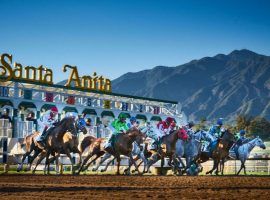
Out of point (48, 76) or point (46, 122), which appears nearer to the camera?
point (46, 122)

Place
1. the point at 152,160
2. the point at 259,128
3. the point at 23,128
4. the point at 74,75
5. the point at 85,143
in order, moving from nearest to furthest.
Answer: the point at 152,160 → the point at 85,143 → the point at 23,128 → the point at 74,75 → the point at 259,128

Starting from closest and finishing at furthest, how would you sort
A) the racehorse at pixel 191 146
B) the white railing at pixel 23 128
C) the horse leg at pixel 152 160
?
the racehorse at pixel 191 146 → the horse leg at pixel 152 160 → the white railing at pixel 23 128

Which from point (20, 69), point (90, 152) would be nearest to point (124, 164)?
point (90, 152)

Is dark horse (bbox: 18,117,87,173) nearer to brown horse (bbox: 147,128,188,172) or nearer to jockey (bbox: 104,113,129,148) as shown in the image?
jockey (bbox: 104,113,129,148)

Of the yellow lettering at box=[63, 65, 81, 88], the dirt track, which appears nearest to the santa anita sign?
the yellow lettering at box=[63, 65, 81, 88]

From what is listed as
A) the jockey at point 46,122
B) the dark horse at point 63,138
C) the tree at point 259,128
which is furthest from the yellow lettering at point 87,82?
the tree at point 259,128

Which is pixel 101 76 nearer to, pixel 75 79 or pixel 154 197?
pixel 75 79

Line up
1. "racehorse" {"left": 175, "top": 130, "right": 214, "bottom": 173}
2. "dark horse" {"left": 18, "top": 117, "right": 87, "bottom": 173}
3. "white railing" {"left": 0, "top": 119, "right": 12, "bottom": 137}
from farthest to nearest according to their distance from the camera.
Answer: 1. "white railing" {"left": 0, "top": 119, "right": 12, "bottom": 137}
2. "racehorse" {"left": 175, "top": 130, "right": 214, "bottom": 173}
3. "dark horse" {"left": 18, "top": 117, "right": 87, "bottom": 173}

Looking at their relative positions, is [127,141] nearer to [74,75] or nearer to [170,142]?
[170,142]

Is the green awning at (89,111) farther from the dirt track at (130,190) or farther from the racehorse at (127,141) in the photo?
the dirt track at (130,190)

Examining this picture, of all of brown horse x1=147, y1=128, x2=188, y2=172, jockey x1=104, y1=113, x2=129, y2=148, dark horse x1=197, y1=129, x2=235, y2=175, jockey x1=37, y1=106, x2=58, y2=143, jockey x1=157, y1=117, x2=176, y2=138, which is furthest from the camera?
dark horse x1=197, y1=129, x2=235, y2=175

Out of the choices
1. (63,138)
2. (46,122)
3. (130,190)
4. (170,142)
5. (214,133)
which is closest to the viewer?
(130,190)

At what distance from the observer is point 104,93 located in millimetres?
50875

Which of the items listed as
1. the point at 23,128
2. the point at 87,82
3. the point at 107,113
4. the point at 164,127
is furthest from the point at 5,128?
the point at 107,113
